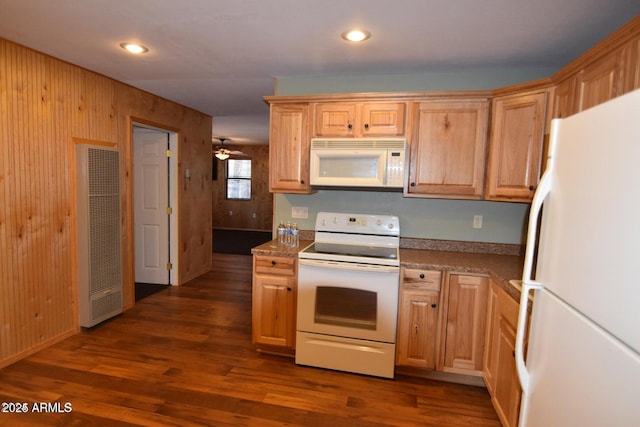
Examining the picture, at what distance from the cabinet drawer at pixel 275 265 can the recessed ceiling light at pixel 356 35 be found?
5.30 ft

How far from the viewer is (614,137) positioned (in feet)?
2.97

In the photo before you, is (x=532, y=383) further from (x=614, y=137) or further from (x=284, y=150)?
(x=284, y=150)

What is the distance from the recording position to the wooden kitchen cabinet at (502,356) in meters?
1.84

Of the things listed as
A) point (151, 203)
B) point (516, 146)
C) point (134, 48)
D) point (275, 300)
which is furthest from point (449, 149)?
point (151, 203)

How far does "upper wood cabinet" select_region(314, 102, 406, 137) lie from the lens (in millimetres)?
2746

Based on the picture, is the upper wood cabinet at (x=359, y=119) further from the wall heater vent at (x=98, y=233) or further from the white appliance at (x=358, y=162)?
the wall heater vent at (x=98, y=233)

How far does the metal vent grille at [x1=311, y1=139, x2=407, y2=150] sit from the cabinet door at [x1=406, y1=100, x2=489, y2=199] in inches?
7.1

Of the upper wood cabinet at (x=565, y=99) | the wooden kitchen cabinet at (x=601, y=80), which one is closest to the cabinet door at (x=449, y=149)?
the upper wood cabinet at (x=565, y=99)

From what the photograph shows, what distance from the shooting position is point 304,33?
2.21 meters

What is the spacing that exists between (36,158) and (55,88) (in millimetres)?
609

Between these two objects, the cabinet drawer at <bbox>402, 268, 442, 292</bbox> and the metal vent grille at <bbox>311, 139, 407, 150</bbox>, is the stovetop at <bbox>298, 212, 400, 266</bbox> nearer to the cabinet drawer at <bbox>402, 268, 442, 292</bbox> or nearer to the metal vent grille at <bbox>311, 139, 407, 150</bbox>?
the cabinet drawer at <bbox>402, 268, 442, 292</bbox>

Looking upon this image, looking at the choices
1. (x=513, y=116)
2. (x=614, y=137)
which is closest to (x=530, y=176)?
(x=513, y=116)

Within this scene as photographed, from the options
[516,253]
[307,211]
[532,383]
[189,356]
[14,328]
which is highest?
[307,211]

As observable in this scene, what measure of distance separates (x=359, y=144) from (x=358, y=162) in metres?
0.14
